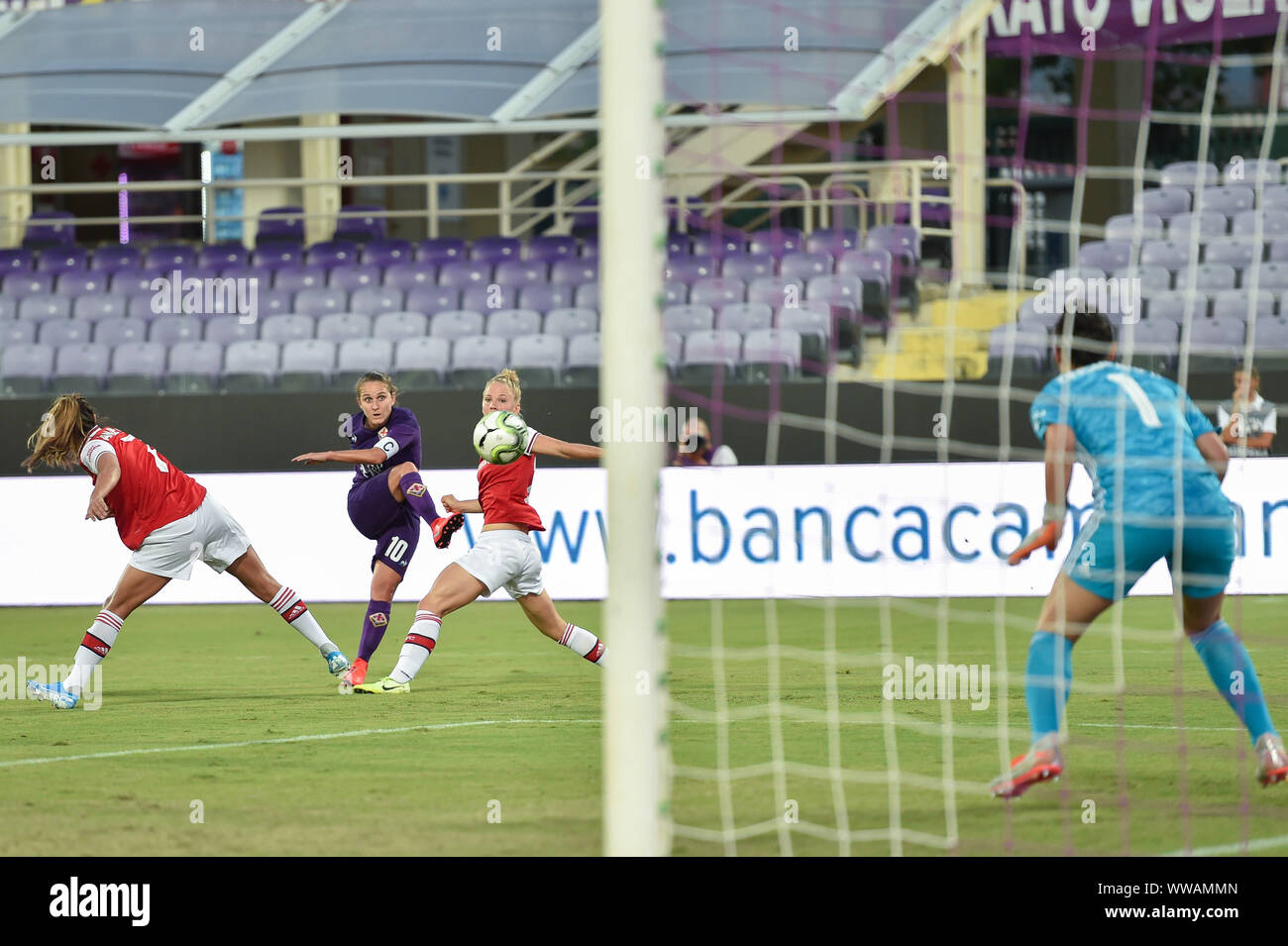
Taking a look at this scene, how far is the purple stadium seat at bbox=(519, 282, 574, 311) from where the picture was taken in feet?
50.3

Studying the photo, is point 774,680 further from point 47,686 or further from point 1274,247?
point 1274,247

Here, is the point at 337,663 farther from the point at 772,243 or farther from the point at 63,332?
the point at 63,332

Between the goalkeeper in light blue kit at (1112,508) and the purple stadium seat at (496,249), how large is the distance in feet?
38.1

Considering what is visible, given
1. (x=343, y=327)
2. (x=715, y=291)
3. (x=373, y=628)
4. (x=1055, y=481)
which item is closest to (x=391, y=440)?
(x=373, y=628)

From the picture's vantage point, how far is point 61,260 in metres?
17.3

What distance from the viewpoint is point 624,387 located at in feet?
13.9

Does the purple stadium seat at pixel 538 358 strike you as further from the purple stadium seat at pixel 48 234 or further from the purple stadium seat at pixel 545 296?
the purple stadium seat at pixel 48 234

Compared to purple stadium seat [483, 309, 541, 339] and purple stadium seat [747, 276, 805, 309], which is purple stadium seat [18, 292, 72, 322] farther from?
purple stadium seat [747, 276, 805, 309]

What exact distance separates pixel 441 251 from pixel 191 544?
9.15m

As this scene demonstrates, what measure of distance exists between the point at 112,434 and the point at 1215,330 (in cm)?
933

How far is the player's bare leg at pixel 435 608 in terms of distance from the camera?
7.22 m

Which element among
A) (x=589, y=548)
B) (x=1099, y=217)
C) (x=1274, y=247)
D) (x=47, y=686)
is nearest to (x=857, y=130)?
(x=1099, y=217)

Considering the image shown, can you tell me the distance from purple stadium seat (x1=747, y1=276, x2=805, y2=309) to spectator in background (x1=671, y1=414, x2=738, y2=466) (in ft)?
8.49

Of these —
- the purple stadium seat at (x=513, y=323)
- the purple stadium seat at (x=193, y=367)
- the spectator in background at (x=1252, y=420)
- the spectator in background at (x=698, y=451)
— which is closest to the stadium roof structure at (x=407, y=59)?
the purple stadium seat at (x=513, y=323)
